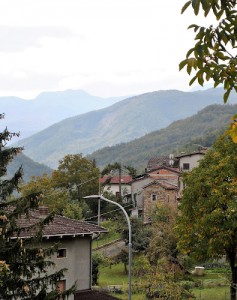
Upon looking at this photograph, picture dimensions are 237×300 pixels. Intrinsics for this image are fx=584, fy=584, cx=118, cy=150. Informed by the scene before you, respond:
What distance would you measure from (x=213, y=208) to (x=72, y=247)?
286 inches

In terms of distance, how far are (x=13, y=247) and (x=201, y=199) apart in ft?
47.0

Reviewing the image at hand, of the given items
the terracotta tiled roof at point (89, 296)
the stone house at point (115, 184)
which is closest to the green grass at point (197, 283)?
the terracotta tiled roof at point (89, 296)

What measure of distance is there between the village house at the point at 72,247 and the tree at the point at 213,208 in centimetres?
519

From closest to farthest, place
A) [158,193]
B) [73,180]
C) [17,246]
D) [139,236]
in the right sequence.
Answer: [17,246] < [139,236] < [158,193] < [73,180]

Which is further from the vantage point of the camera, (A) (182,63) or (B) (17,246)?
(B) (17,246)

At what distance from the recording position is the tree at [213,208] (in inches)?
1093

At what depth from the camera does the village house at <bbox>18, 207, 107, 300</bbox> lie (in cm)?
2509

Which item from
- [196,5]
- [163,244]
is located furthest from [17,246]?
[163,244]

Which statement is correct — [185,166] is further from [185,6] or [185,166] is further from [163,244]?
[185,6]

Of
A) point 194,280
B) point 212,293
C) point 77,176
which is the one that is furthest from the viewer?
point 77,176

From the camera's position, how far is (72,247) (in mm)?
26391

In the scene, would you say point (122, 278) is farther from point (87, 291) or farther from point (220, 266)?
point (87, 291)

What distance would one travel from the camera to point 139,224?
1993 inches

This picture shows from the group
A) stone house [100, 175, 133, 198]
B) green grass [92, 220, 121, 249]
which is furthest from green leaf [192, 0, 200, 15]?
stone house [100, 175, 133, 198]
